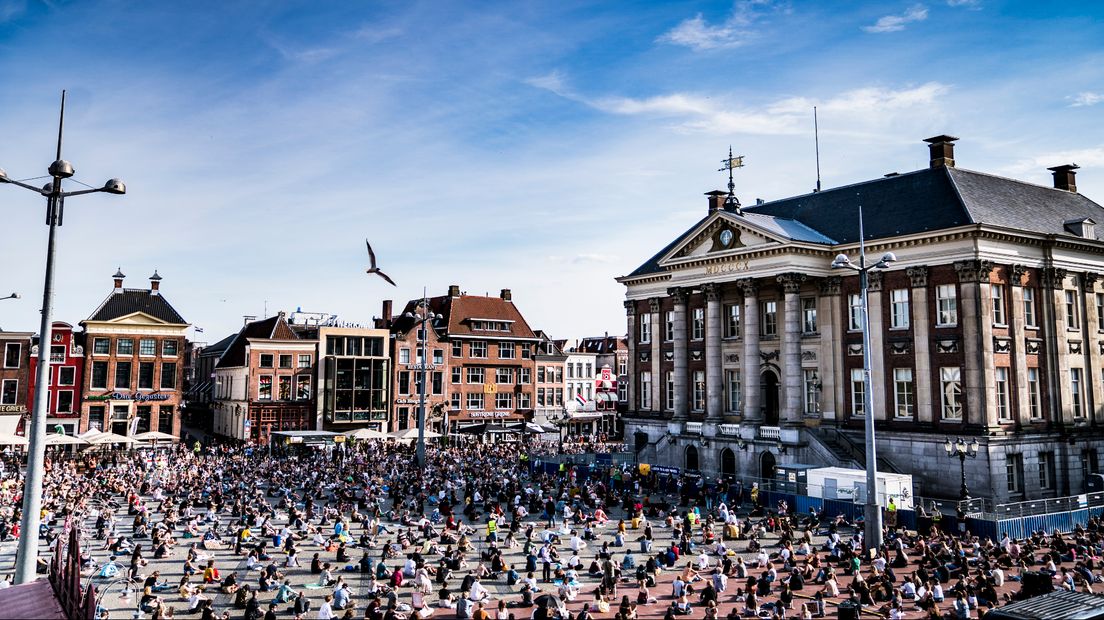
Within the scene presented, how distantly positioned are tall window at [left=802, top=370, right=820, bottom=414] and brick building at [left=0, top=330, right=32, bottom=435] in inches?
2269

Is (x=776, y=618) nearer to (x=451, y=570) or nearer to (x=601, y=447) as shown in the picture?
(x=451, y=570)

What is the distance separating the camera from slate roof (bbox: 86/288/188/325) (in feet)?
232

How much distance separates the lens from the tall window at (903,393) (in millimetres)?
43375

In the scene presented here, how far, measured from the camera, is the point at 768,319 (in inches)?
1972

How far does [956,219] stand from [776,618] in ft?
98.3

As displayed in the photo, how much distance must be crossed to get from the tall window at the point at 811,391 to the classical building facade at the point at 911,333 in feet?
0.45

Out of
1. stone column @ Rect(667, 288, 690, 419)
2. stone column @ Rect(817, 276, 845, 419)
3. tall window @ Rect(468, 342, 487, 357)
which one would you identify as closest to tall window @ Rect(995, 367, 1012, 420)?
stone column @ Rect(817, 276, 845, 419)

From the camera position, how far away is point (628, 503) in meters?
37.8

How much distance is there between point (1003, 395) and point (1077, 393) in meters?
6.16

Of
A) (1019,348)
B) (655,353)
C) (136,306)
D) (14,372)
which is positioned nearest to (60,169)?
(1019,348)

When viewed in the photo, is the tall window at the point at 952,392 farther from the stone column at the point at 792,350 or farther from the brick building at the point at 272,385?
the brick building at the point at 272,385

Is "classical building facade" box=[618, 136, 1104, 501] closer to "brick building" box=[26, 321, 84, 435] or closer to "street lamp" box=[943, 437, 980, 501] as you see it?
"street lamp" box=[943, 437, 980, 501]

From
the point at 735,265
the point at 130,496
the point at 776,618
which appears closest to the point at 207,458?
the point at 130,496

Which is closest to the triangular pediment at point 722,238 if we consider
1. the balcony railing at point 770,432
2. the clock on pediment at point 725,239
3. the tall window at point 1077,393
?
the clock on pediment at point 725,239
